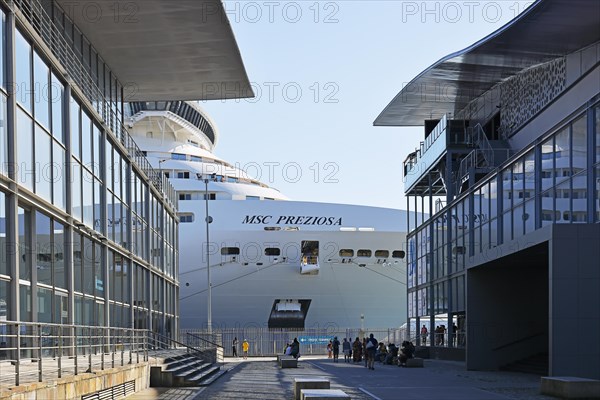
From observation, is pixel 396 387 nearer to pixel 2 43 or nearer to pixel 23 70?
pixel 23 70

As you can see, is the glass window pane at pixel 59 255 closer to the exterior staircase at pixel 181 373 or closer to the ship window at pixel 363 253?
the exterior staircase at pixel 181 373

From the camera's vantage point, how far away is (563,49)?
3125cm

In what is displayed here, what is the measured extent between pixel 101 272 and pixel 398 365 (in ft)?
47.4

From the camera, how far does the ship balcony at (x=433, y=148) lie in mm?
39250

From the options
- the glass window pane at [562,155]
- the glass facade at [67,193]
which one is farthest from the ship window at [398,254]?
the glass window pane at [562,155]

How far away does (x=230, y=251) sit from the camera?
2245 inches

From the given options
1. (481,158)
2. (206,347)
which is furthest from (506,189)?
(206,347)

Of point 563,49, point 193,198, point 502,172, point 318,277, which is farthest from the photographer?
point 193,198

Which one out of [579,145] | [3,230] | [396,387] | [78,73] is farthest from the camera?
[78,73]

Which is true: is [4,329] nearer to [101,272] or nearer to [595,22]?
[101,272]

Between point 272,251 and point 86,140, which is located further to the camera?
point 272,251

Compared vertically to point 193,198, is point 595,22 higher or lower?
higher

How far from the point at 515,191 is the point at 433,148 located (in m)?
16.5

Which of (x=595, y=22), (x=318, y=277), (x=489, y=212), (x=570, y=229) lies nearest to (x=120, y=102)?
(x=489, y=212)
